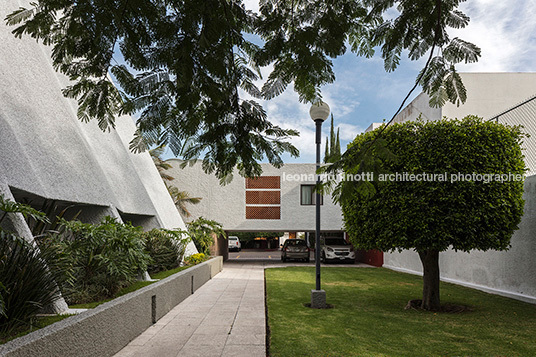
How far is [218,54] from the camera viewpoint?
3.03 meters

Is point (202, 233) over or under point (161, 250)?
over

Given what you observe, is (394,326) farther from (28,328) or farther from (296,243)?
(296,243)

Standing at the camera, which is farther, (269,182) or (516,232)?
(269,182)

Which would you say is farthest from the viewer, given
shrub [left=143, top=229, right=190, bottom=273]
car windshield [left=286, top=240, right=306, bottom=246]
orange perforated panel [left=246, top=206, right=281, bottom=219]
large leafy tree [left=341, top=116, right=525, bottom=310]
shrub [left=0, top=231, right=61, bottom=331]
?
car windshield [left=286, top=240, right=306, bottom=246]

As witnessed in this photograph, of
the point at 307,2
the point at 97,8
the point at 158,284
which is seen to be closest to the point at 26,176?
the point at 158,284

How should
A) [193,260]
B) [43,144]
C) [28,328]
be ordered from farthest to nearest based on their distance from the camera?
[193,260] → [43,144] → [28,328]

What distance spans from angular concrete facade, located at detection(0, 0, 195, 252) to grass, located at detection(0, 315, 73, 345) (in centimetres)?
123

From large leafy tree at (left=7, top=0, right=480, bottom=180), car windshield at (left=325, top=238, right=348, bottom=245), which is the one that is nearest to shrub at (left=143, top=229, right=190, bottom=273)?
large leafy tree at (left=7, top=0, right=480, bottom=180)

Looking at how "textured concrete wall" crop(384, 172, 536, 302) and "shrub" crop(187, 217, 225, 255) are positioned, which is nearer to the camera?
"textured concrete wall" crop(384, 172, 536, 302)

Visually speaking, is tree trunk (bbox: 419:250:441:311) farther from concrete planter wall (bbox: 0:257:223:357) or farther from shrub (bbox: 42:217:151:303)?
shrub (bbox: 42:217:151:303)

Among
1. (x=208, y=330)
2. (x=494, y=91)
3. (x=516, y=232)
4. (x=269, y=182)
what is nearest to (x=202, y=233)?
(x=269, y=182)

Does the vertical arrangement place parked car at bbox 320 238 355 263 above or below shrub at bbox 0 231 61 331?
below

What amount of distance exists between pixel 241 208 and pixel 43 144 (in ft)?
55.4

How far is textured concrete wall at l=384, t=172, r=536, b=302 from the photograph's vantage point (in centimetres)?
945
